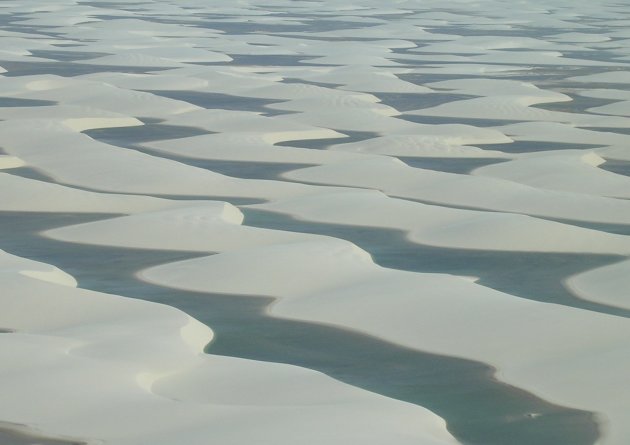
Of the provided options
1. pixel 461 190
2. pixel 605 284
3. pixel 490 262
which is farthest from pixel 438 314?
pixel 461 190

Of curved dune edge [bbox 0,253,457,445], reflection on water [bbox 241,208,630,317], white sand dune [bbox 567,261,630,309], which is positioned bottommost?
reflection on water [bbox 241,208,630,317]

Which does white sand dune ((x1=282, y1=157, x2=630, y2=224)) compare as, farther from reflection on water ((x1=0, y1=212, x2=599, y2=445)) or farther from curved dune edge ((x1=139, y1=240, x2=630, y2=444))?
reflection on water ((x1=0, y1=212, x2=599, y2=445))

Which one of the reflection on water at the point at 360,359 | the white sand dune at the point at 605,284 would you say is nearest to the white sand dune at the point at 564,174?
the white sand dune at the point at 605,284

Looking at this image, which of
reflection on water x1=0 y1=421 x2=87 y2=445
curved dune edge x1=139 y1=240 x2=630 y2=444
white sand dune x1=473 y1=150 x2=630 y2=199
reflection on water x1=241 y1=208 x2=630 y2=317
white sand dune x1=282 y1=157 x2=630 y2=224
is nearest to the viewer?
reflection on water x1=0 y1=421 x2=87 y2=445

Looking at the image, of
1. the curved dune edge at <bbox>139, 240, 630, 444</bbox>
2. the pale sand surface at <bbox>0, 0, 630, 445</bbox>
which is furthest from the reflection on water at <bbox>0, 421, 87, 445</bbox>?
the curved dune edge at <bbox>139, 240, 630, 444</bbox>

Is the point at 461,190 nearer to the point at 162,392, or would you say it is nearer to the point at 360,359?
the point at 360,359

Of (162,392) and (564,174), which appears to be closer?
(162,392)
